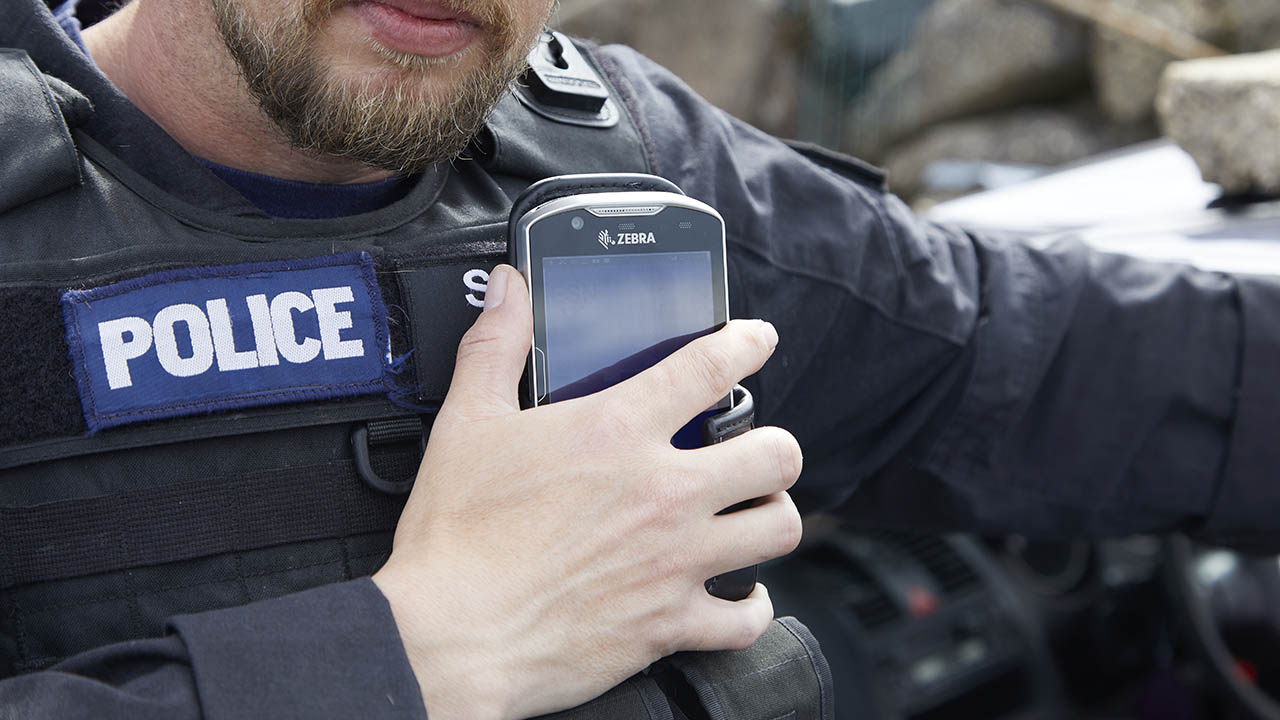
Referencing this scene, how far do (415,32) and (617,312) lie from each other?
272 mm

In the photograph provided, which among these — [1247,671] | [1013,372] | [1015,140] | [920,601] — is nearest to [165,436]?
[1013,372]

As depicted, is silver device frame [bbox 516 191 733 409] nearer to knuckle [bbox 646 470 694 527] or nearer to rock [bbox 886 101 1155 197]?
knuckle [bbox 646 470 694 527]

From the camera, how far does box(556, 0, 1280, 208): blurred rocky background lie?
5.04 metres

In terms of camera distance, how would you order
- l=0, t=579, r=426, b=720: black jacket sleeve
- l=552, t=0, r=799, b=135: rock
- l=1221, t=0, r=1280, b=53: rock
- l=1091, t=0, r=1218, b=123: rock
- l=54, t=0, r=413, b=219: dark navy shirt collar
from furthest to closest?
l=552, t=0, r=799, b=135: rock → l=1091, t=0, r=1218, b=123: rock → l=1221, t=0, r=1280, b=53: rock → l=54, t=0, r=413, b=219: dark navy shirt collar → l=0, t=579, r=426, b=720: black jacket sleeve

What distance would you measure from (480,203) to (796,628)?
0.47 meters

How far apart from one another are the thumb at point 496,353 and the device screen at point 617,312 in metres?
0.03

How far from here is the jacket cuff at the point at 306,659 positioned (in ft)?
2.24

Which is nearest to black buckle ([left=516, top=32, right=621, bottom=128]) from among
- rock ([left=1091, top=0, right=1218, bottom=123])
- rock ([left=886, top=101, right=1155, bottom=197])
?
rock ([left=886, top=101, right=1155, bottom=197])

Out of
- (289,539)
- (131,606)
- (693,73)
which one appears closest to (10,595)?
(131,606)

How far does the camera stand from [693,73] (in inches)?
272

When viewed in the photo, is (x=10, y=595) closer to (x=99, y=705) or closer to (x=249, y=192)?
(x=99, y=705)

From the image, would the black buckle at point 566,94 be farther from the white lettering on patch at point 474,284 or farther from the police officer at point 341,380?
the white lettering on patch at point 474,284

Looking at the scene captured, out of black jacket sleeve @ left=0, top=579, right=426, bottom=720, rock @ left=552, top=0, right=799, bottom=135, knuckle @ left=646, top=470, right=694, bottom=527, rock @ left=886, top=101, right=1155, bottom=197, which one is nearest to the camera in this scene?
black jacket sleeve @ left=0, top=579, right=426, bottom=720

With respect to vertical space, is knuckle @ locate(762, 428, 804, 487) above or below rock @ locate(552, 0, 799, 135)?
above
